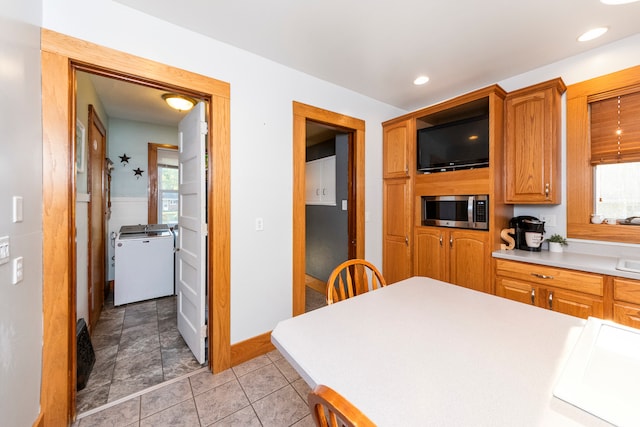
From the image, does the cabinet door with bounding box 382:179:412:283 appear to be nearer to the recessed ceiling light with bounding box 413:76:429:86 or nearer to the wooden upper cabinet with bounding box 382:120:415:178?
the wooden upper cabinet with bounding box 382:120:415:178

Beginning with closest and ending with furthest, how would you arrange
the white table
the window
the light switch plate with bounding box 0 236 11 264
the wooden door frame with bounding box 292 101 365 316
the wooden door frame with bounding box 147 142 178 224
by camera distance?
1. the white table
2. the light switch plate with bounding box 0 236 11 264
3. the wooden door frame with bounding box 292 101 365 316
4. the wooden door frame with bounding box 147 142 178 224
5. the window

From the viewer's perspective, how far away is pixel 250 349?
2164mm

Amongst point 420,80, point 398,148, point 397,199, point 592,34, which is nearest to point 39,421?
point 397,199

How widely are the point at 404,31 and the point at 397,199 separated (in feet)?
5.44

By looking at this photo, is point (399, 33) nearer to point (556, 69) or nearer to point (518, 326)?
point (556, 69)

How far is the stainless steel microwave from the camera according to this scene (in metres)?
2.37

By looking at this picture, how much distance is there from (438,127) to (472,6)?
3.81 ft

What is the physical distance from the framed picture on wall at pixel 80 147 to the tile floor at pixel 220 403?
6.15ft

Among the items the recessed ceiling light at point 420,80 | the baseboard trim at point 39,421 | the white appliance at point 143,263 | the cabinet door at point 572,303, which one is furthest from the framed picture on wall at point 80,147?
the cabinet door at point 572,303

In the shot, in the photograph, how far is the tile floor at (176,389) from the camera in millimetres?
1582

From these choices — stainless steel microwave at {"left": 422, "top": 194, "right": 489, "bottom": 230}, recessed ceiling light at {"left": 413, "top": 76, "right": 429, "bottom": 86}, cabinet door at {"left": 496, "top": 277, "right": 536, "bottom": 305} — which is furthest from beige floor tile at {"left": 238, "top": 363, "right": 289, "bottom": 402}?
recessed ceiling light at {"left": 413, "top": 76, "right": 429, "bottom": 86}

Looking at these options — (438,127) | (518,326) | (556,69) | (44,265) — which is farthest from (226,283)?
(556,69)

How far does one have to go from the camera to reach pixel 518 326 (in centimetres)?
101

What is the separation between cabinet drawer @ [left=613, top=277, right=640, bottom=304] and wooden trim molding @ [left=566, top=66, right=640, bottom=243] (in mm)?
612
